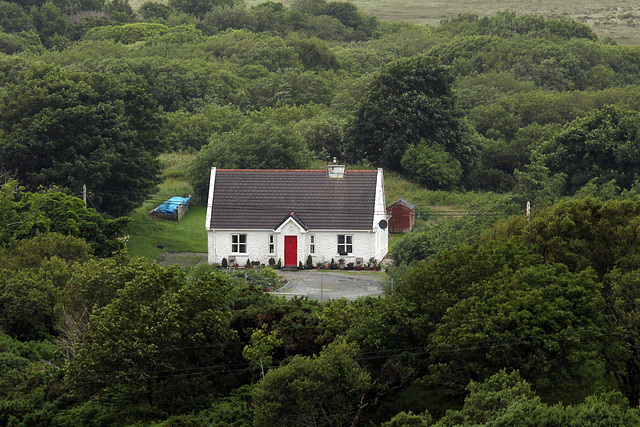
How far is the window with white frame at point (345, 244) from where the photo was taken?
49.8 metres

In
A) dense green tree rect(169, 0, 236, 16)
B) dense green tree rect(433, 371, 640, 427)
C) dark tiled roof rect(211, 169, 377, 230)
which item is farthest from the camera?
dense green tree rect(169, 0, 236, 16)

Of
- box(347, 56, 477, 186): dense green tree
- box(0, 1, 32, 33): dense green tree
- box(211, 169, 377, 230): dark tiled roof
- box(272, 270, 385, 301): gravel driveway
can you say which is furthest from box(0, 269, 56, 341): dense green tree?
box(0, 1, 32, 33): dense green tree

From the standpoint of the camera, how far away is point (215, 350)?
3073 cm

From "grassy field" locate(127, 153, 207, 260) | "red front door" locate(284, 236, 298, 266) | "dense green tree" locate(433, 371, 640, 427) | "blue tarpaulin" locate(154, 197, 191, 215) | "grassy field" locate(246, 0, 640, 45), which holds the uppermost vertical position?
"dense green tree" locate(433, 371, 640, 427)

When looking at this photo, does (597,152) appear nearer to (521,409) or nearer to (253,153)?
(253,153)

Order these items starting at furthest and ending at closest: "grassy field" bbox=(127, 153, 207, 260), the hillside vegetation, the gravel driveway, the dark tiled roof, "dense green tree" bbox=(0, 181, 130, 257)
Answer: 1. "grassy field" bbox=(127, 153, 207, 260)
2. the dark tiled roof
3. "dense green tree" bbox=(0, 181, 130, 257)
4. the gravel driveway
5. the hillside vegetation

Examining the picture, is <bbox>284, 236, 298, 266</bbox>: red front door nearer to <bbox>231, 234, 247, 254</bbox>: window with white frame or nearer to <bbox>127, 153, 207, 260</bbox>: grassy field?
<bbox>231, 234, 247, 254</bbox>: window with white frame

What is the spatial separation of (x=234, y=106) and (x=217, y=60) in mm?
18971

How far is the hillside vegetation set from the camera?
2734 cm

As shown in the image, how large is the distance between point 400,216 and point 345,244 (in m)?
7.66

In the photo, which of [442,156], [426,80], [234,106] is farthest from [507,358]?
[234,106]

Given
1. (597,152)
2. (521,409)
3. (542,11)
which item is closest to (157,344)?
(521,409)

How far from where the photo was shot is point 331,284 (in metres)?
44.8

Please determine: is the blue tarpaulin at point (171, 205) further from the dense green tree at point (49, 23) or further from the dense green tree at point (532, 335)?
the dense green tree at point (49, 23)
